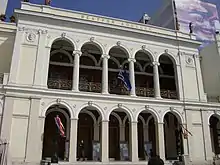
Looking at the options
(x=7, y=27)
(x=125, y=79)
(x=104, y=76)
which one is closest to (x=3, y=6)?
(x=7, y=27)

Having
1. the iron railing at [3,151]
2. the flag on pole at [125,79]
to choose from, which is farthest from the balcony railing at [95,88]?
the iron railing at [3,151]

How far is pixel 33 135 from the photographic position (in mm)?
14539

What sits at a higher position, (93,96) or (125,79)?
(125,79)

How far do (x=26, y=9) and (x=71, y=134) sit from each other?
8.80 m

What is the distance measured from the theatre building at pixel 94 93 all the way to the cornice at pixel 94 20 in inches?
2.7

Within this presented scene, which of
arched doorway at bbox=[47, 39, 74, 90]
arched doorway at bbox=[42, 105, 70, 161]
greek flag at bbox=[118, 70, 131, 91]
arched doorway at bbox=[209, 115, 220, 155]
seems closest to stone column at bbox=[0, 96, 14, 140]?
arched doorway at bbox=[42, 105, 70, 161]

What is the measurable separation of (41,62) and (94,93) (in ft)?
12.9

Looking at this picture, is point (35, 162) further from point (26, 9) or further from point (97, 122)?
point (26, 9)

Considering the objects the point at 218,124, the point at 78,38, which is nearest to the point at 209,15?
the point at 218,124

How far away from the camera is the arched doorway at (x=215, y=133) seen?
20969mm

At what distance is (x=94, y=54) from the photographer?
786 inches

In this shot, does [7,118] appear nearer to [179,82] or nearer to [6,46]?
[6,46]

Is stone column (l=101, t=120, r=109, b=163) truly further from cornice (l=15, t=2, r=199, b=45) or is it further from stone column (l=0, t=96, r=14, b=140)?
cornice (l=15, t=2, r=199, b=45)

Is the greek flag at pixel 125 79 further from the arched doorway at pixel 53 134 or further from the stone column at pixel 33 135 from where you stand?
the stone column at pixel 33 135
